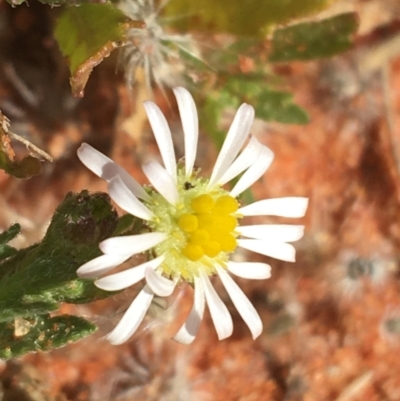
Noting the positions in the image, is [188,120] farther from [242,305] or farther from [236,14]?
[236,14]

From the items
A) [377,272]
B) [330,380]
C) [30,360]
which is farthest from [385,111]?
[30,360]

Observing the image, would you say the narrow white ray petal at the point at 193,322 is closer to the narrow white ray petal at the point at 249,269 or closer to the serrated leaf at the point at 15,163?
the narrow white ray petal at the point at 249,269

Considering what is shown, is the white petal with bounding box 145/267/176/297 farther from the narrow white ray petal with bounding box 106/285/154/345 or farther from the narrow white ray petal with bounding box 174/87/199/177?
the narrow white ray petal with bounding box 174/87/199/177

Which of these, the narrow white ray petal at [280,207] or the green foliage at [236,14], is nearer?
the narrow white ray petal at [280,207]

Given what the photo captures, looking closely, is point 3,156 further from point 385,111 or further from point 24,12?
point 385,111

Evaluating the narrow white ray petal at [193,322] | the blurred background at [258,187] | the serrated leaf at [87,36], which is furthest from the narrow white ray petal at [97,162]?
the blurred background at [258,187]

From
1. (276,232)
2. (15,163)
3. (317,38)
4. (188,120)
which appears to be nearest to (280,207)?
(276,232)

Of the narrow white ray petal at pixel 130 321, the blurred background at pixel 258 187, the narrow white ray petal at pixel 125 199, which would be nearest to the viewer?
the narrow white ray petal at pixel 125 199
